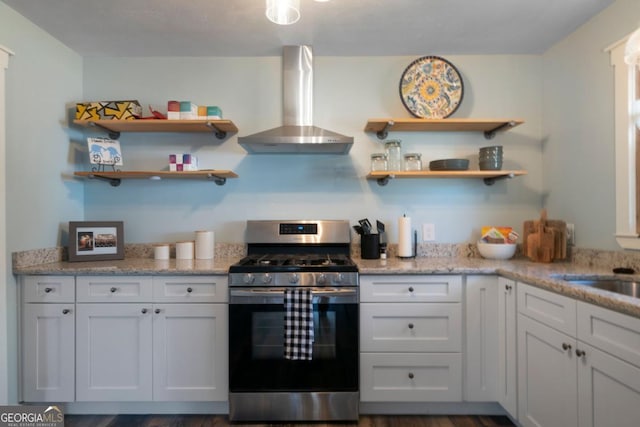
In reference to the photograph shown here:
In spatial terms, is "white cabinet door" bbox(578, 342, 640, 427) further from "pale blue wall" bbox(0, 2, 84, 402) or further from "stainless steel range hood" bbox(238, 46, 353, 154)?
"pale blue wall" bbox(0, 2, 84, 402)

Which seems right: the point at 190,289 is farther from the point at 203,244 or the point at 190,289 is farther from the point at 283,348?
the point at 283,348

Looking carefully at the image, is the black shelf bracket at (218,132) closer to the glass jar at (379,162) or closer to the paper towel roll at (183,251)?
the paper towel roll at (183,251)

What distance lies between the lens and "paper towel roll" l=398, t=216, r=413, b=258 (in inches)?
90.5

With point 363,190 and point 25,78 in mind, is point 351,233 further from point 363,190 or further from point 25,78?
point 25,78

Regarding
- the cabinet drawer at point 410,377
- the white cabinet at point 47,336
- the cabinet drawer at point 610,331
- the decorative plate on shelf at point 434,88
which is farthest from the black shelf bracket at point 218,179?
the cabinet drawer at point 610,331

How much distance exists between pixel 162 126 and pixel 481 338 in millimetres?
2424

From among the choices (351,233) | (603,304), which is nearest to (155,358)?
(351,233)

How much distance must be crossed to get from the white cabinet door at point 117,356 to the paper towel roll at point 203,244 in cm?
50

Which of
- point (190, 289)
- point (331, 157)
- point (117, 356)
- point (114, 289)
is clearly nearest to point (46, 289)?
point (114, 289)

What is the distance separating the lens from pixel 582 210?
2.10 metres

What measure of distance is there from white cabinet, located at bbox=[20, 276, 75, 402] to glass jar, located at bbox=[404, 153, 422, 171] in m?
2.20

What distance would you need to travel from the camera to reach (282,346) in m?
1.89

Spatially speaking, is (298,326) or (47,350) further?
(47,350)

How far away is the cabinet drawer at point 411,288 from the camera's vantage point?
1.93 m
